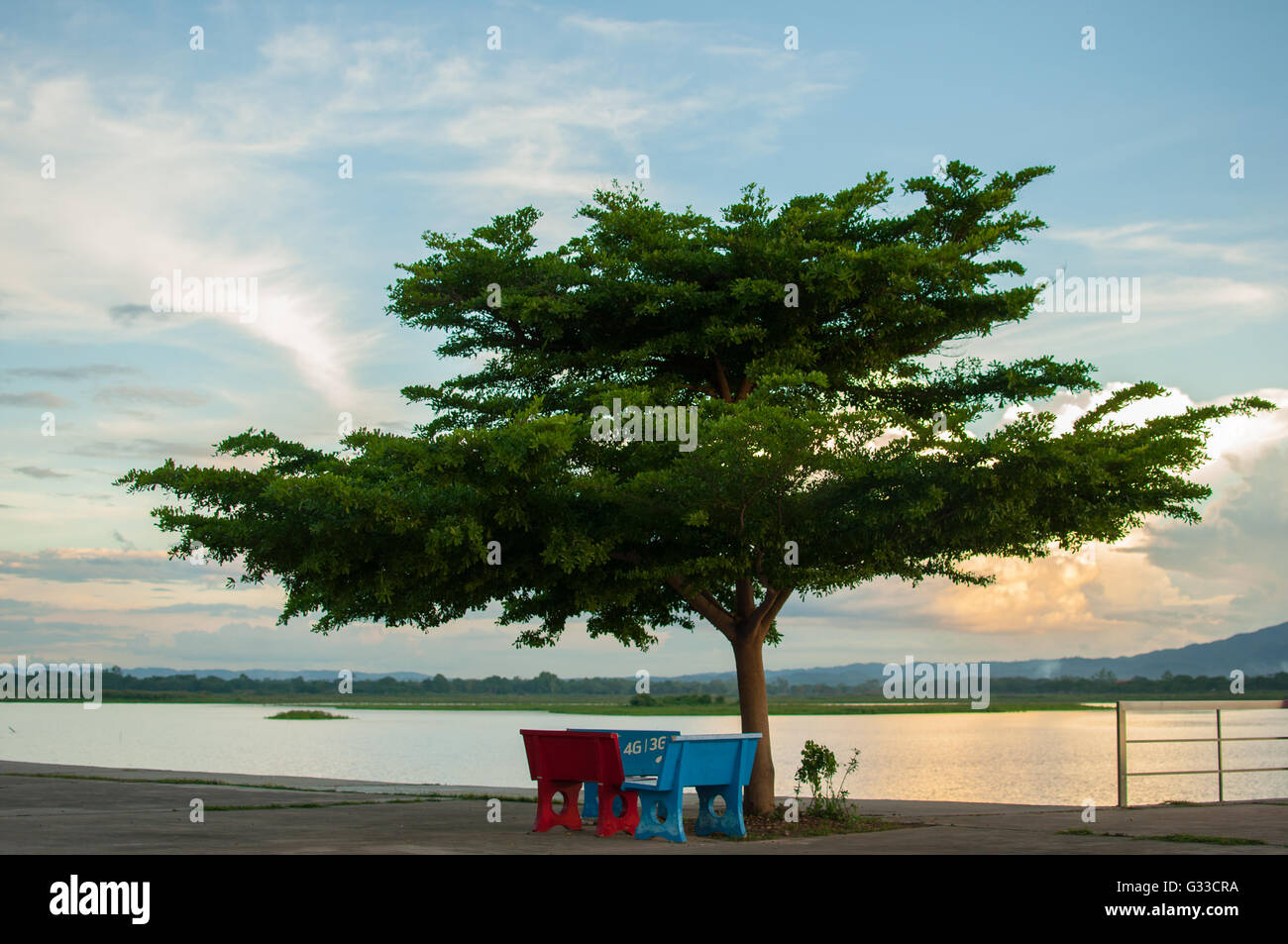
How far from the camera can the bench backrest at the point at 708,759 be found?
12.3 meters

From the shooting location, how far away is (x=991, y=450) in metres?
12.9

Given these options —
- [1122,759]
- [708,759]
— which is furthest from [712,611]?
[1122,759]

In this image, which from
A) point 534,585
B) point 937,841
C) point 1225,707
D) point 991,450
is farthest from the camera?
point 1225,707

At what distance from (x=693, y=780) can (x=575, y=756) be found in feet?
4.34

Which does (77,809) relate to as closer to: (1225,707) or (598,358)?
(598,358)

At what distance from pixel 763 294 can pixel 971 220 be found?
3.83m

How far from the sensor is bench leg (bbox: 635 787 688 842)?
1238 centimetres

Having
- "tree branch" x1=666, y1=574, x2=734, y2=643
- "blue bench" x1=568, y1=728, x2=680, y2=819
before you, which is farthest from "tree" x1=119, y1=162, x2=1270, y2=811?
"blue bench" x1=568, y1=728, x2=680, y2=819

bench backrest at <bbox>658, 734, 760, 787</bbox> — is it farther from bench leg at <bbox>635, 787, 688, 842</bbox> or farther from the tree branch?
the tree branch

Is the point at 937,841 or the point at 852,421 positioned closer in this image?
the point at 937,841

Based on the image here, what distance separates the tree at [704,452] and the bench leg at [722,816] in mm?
1918

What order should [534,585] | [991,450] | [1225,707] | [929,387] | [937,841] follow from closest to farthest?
[937,841] → [991,450] → [534,585] → [1225,707] → [929,387]

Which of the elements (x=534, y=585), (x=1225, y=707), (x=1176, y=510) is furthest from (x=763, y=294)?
(x=1225, y=707)

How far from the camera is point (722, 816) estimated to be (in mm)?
13672
